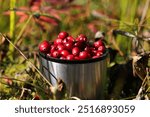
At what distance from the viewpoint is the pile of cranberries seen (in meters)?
1.38

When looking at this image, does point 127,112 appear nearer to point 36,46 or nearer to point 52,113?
point 52,113

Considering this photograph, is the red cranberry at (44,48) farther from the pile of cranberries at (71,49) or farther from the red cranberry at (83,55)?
the red cranberry at (83,55)

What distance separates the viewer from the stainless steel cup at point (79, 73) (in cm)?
136

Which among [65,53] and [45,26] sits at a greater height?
[65,53]

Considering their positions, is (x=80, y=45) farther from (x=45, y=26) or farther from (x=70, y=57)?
(x=45, y=26)

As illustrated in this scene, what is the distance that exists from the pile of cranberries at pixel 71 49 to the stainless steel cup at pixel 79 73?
0.07ft

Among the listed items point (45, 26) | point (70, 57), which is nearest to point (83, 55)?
point (70, 57)

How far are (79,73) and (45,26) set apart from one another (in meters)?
1.11

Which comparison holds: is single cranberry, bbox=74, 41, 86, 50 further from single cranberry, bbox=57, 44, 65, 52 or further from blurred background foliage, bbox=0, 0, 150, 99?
blurred background foliage, bbox=0, 0, 150, 99

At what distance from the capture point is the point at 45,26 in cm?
244

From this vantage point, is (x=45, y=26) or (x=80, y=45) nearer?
(x=80, y=45)

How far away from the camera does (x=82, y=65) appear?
1.35 meters

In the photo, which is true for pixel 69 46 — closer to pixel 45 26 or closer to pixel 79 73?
pixel 79 73

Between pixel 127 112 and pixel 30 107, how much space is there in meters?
0.29
